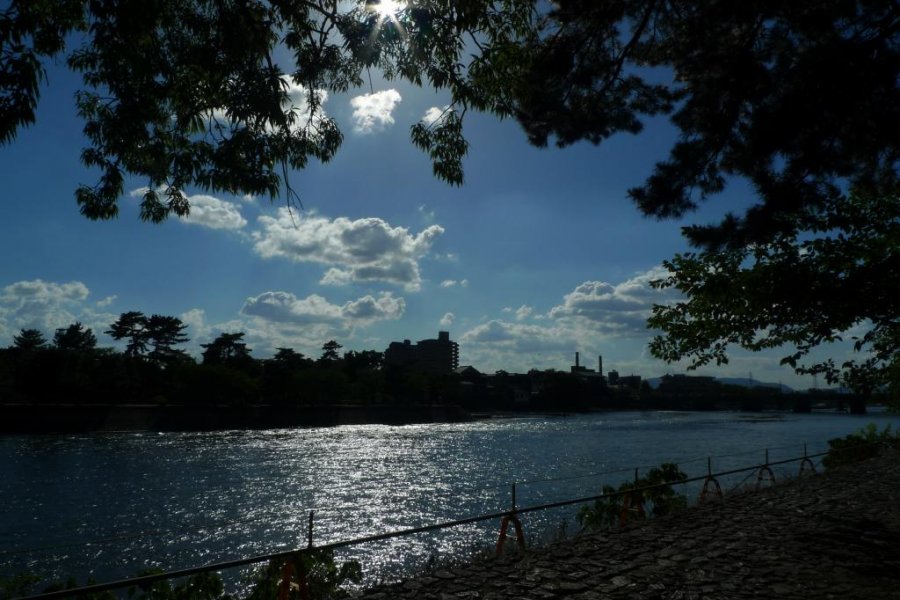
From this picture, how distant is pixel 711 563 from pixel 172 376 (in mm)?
108296

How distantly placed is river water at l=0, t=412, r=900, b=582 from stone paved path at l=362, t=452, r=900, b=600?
218cm

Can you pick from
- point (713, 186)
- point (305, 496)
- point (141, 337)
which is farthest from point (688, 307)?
point (141, 337)

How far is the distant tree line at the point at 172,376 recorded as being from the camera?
86938mm

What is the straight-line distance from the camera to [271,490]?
41500mm

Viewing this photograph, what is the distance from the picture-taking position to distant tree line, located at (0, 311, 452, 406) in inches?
3423

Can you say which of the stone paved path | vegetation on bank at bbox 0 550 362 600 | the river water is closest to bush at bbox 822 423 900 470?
the river water

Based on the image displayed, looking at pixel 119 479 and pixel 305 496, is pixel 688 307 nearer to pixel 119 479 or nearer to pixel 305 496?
pixel 305 496

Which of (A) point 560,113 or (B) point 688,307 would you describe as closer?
(A) point 560,113

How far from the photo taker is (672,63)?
12.1 metres

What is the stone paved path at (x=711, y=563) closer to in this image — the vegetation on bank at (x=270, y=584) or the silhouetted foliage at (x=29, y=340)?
the vegetation on bank at (x=270, y=584)

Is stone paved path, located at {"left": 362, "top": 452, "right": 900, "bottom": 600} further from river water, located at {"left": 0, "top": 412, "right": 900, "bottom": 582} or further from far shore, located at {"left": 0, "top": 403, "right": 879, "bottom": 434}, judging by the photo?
far shore, located at {"left": 0, "top": 403, "right": 879, "bottom": 434}

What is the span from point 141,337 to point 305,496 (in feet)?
324

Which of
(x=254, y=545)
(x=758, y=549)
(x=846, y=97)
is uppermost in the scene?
(x=846, y=97)

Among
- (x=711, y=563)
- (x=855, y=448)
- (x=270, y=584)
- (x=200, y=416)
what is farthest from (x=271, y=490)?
(x=200, y=416)
